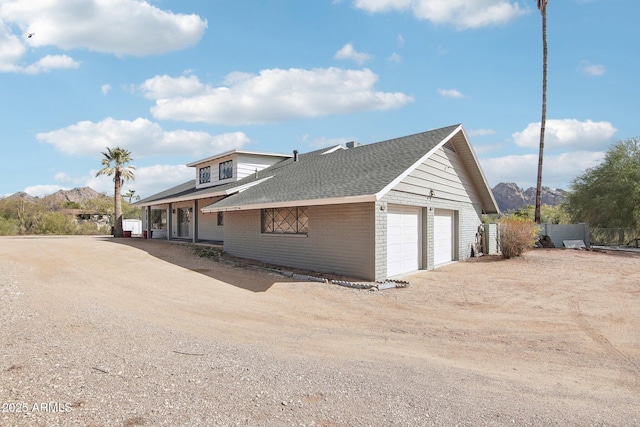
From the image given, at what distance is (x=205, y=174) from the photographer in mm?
24906

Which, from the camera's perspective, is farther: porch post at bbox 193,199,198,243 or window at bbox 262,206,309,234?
porch post at bbox 193,199,198,243

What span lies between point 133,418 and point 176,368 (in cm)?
118

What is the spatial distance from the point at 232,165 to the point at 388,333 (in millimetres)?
17518

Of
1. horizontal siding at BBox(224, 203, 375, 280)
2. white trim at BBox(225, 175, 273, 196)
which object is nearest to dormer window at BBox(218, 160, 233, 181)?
white trim at BBox(225, 175, 273, 196)

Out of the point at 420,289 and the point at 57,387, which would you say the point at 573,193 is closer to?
the point at 420,289

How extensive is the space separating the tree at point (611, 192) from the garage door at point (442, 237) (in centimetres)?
1359

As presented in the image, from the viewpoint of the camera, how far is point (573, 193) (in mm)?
26016

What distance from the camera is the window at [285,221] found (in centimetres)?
1292

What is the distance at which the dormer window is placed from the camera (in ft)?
72.8

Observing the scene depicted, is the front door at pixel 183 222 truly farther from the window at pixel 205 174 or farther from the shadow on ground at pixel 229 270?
the shadow on ground at pixel 229 270

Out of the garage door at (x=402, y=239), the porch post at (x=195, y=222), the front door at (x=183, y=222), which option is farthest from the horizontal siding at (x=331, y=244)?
the front door at (x=183, y=222)

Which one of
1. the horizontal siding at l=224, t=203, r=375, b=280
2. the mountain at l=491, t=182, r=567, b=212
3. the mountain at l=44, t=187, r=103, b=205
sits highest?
the mountain at l=44, t=187, r=103, b=205

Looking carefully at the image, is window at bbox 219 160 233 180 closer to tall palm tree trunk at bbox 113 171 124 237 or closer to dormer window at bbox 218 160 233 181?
dormer window at bbox 218 160 233 181

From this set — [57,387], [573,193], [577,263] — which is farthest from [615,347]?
[573,193]
